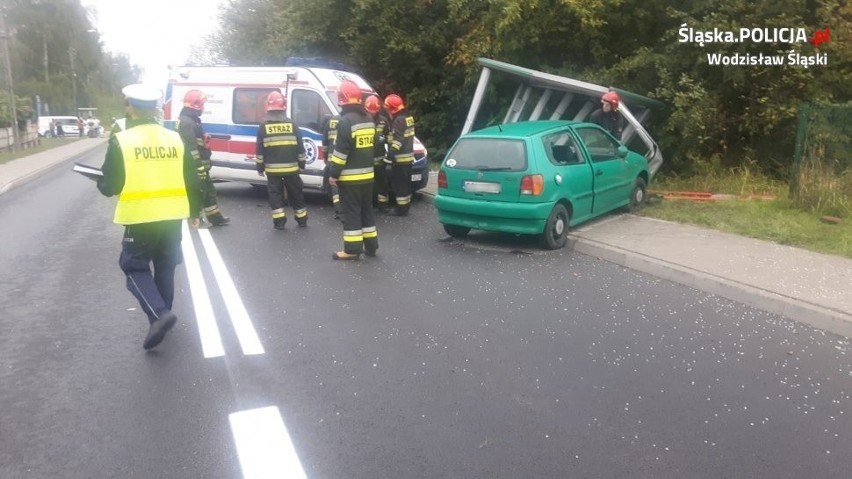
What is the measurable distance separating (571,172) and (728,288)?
9.23 ft

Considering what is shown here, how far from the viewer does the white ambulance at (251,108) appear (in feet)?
41.5

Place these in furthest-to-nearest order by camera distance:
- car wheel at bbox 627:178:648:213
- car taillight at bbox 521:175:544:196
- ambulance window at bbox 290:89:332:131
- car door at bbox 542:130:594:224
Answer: ambulance window at bbox 290:89:332:131, car wheel at bbox 627:178:648:213, car door at bbox 542:130:594:224, car taillight at bbox 521:175:544:196

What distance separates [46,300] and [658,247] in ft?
21.5

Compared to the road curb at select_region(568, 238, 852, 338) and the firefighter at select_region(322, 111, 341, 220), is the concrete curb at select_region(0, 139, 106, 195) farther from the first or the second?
the road curb at select_region(568, 238, 852, 338)

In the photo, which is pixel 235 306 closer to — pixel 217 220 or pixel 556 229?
pixel 556 229

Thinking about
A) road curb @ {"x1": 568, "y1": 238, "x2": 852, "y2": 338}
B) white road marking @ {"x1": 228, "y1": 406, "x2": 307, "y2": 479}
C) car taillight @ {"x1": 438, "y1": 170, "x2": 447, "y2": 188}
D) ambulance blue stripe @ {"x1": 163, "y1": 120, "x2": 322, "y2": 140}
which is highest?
ambulance blue stripe @ {"x1": 163, "y1": 120, "x2": 322, "y2": 140}

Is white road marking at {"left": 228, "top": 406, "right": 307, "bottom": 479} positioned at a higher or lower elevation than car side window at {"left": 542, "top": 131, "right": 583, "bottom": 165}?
lower

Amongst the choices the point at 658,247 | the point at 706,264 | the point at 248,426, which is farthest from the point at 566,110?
the point at 248,426

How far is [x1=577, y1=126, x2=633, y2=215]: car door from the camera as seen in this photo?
9852mm

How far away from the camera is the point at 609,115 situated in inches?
466

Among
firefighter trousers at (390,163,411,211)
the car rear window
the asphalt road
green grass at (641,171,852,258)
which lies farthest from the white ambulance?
the asphalt road

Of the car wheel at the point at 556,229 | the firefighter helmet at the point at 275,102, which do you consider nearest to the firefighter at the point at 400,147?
the firefighter helmet at the point at 275,102

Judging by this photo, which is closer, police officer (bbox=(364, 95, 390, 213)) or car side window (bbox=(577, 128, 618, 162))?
car side window (bbox=(577, 128, 618, 162))

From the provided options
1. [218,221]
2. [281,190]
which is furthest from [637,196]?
[218,221]
